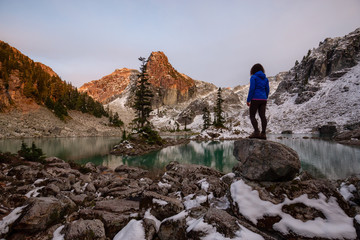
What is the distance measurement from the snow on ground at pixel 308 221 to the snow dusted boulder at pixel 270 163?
739mm

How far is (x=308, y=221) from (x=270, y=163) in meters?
1.70

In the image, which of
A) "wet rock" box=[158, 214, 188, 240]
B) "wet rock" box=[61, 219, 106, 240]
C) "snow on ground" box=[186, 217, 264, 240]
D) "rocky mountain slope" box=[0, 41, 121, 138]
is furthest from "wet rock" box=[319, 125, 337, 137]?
"rocky mountain slope" box=[0, 41, 121, 138]

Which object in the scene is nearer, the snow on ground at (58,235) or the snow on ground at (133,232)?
the snow on ground at (133,232)

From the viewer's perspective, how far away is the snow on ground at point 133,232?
418cm

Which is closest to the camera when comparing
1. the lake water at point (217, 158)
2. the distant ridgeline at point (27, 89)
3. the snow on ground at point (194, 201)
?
the snow on ground at point (194, 201)

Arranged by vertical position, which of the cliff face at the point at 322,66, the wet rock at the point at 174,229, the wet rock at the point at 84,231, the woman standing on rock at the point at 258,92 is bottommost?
the wet rock at the point at 84,231

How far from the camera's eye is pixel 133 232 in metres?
4.29

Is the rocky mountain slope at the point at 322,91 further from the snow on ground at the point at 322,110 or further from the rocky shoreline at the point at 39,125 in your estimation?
the rocky shoreline at the point at 39,125

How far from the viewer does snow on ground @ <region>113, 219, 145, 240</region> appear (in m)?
4.18

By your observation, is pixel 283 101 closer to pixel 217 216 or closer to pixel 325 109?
pixel 325 109

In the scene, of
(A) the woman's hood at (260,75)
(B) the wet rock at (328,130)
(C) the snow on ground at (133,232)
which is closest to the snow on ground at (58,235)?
(C) the snow on ground at (133,232)

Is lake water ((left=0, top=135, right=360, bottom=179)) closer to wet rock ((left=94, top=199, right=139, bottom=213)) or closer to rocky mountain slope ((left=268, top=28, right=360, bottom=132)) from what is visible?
wet rock ((left=94, top=199, right=139, bottom=213))

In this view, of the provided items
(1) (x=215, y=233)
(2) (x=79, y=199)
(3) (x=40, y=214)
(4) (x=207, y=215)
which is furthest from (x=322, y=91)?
(3) (x=40, y=214)

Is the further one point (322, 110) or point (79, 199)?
point (322, 110)
